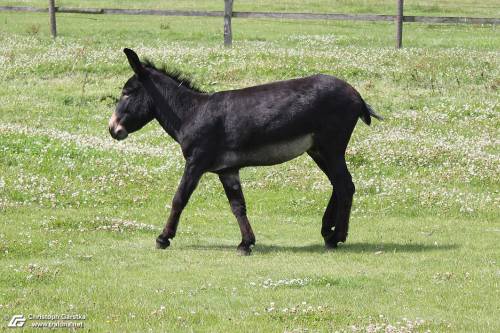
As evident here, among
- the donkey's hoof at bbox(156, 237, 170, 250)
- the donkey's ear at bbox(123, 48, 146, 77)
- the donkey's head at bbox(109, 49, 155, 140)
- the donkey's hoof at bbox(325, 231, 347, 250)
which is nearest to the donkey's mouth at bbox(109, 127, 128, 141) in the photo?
the donkey's head at bbox(109, 49, 155, 140)

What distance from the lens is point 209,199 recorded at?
62.2 feet

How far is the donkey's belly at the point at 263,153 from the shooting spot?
1457cm

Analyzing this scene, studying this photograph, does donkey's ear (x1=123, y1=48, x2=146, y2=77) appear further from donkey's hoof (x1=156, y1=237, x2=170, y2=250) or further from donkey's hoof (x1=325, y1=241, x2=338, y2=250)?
donkey's hoof (x1=325, y1=241, x2=338, y2=250)

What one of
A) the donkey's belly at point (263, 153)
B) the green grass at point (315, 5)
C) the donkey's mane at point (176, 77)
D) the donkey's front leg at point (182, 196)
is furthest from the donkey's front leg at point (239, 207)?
the green grass at point (315, 5)

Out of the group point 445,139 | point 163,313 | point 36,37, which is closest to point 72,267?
point 163,313

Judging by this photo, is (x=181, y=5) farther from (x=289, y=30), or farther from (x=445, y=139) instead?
(x=445, y=139)

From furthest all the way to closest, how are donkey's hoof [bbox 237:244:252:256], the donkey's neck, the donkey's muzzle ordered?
the donkey's muzzle < the donkey's neck < donkey's hoof [bbox 237:244:252:256]

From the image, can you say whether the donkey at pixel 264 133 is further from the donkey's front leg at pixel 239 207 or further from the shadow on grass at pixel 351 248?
the shadow on grass at pixel 351 248

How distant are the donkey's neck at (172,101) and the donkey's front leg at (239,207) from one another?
1082 millimetres

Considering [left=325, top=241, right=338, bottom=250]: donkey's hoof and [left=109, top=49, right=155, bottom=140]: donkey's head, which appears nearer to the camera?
[left=325, top=241, right=338, bottom=250]: donkey's hoof

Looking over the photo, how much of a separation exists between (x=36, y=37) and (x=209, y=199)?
21245 millimetres

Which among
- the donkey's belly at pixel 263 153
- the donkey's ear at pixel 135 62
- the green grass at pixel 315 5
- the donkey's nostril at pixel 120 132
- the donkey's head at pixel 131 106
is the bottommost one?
the green grass at pixel 315 5

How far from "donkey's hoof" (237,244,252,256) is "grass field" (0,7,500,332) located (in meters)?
0.25

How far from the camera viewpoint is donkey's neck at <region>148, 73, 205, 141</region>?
590 inches
